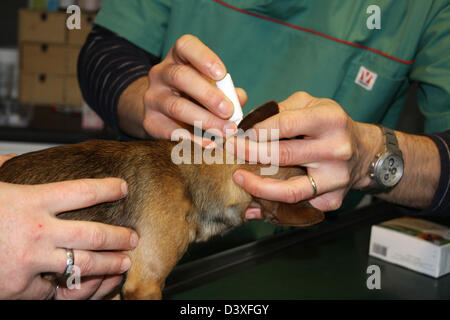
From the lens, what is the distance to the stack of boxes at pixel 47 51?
3717 mm

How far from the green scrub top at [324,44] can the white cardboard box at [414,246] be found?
14.1 inches

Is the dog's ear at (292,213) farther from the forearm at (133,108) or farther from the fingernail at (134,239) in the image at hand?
the forearm at (133,108)

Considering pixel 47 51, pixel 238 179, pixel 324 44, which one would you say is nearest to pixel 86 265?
pixel 238 179

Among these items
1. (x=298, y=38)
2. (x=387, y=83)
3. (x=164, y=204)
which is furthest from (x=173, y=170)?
(x=387, y=83)

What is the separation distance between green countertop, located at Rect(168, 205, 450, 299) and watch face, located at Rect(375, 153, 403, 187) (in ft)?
0.98

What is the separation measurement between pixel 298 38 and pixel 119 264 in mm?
1044

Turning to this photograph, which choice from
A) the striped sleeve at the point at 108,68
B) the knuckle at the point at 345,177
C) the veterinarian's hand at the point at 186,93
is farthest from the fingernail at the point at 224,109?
the striped sleeve at the point at 108,68

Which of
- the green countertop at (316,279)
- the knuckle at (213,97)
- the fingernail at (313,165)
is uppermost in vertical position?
the knuckle at (213,97)

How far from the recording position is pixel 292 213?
1.12 m

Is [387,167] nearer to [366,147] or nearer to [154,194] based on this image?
[366,147]

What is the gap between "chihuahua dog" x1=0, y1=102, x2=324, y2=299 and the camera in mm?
951

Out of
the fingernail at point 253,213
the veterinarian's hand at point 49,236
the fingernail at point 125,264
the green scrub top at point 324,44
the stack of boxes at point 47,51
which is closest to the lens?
the veterinarian's hand at point 49,236

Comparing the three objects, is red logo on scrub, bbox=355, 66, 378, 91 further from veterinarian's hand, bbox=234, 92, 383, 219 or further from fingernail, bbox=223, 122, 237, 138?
fingernail, bbox=223, 122, 237, 138

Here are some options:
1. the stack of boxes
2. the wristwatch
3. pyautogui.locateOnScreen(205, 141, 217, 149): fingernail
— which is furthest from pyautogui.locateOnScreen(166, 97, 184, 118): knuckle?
the stack of boxes
